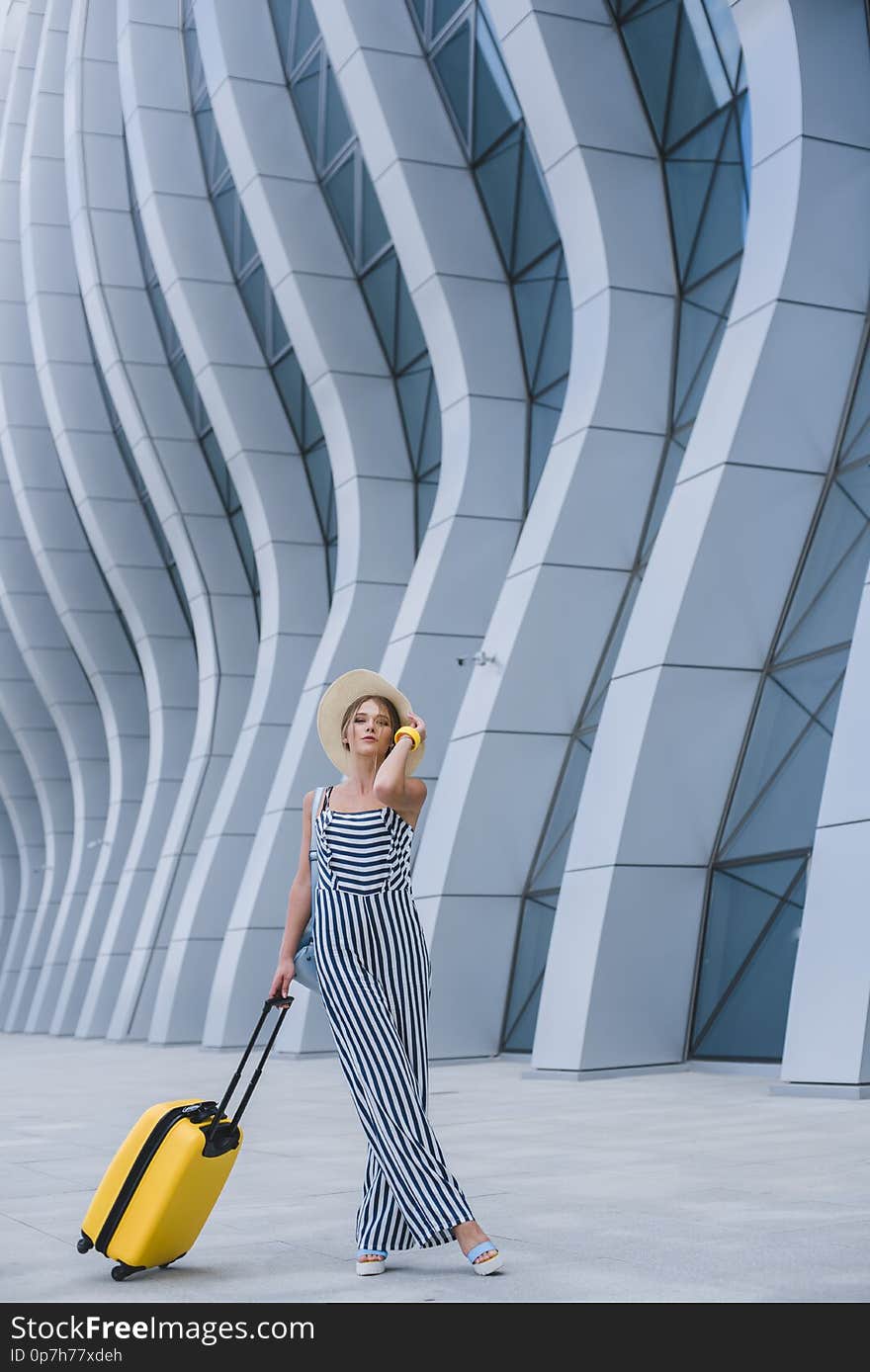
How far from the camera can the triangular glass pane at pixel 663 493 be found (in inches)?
706

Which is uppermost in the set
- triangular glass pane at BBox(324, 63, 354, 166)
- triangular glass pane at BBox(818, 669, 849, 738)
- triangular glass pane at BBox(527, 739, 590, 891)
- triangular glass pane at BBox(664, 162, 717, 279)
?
triangular glass pane at BBox(324, 63, 354, 166)

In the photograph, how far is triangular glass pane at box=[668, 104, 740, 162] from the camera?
57.0ft

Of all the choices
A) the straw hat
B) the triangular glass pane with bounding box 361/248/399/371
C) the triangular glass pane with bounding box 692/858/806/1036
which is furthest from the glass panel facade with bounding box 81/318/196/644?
the straw hat

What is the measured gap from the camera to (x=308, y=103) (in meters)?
23.2

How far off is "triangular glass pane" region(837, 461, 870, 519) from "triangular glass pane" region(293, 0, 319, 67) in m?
12.6

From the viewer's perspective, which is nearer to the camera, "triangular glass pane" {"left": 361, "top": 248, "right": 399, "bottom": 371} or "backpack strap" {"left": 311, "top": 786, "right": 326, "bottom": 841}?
"backpack strap" {"left": 311, "top": 786, "right": 326, "bottom": 841}

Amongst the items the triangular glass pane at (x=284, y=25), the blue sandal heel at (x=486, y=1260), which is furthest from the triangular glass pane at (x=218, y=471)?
the blue sandal heel at (x=486, y=1260)

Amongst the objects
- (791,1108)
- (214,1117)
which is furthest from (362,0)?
(214,1117)

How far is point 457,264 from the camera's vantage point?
20688 millimetres

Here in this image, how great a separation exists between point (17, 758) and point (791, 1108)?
41.7m

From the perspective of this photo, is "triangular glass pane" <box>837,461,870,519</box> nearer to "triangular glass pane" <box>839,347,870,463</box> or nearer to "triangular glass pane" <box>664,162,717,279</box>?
"triangular glass pane" <box>839,347,870,463</box>

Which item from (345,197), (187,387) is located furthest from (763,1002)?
(187,387)

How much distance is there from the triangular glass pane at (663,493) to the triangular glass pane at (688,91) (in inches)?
141
